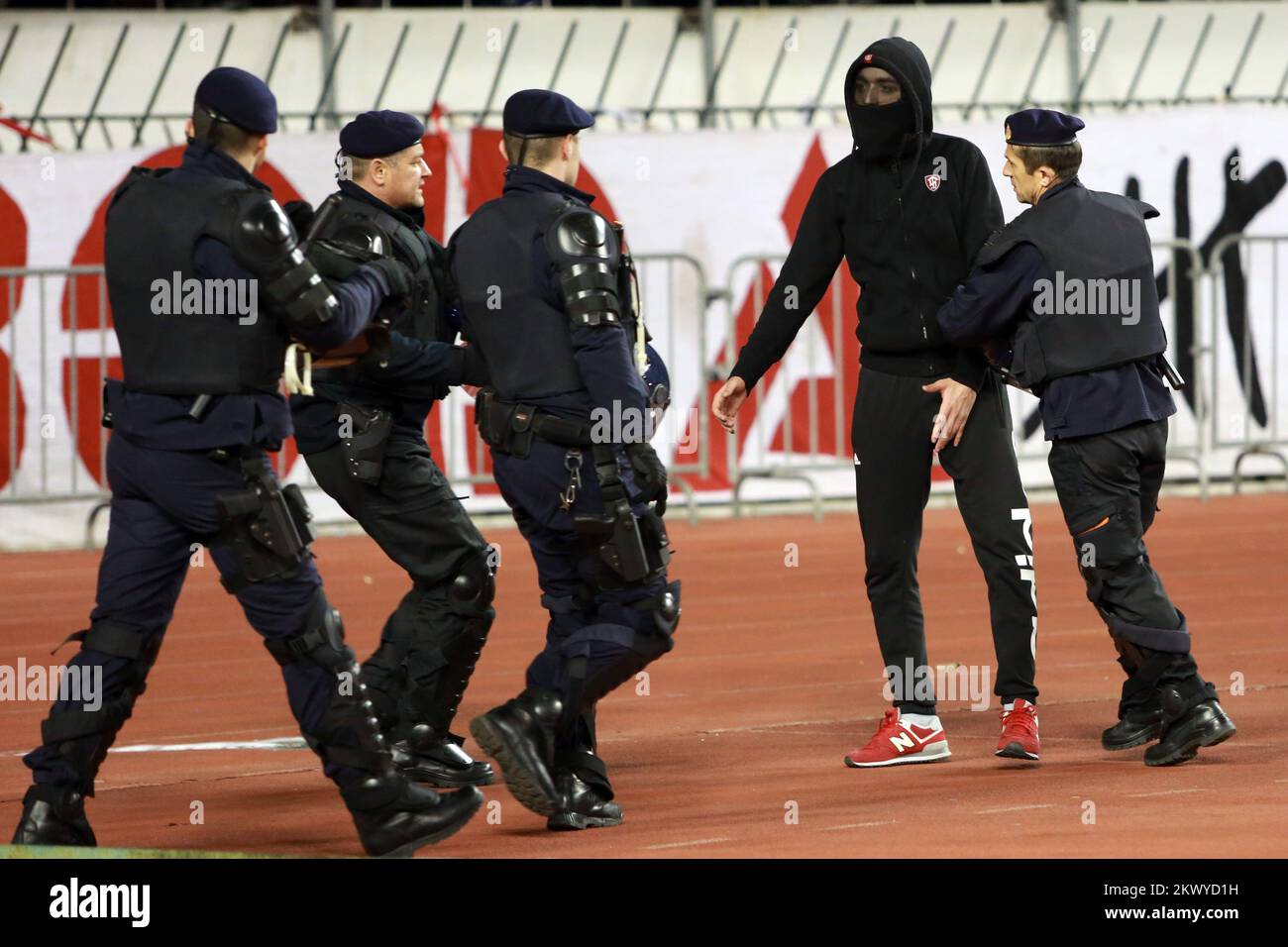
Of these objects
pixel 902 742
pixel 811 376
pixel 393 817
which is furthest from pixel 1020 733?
pixel 811 376

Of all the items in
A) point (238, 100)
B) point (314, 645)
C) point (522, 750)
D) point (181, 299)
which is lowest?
point (522, 750)

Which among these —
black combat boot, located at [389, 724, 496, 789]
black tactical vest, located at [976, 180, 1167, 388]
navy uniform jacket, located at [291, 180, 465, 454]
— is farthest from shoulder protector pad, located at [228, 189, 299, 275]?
black tactical vest, located at [976, 180, 1167, 388]

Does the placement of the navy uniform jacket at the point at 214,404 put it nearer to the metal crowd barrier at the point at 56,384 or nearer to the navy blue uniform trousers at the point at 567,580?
the navy blue uniform trousers at the point at 567,580

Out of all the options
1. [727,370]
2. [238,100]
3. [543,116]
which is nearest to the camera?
[238,100]

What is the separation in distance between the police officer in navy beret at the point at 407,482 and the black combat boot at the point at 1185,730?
2.14 m

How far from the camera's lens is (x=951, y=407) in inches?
262

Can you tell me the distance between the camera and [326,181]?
525 inches

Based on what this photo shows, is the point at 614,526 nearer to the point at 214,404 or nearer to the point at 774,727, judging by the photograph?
the point at 214,404

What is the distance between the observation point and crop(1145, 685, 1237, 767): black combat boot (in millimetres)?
6430

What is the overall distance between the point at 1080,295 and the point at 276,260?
269 centimetres

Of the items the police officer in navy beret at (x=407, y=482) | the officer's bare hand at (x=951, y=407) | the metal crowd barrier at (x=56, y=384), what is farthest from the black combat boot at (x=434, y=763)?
the metal crowd barrier at (x=56, y=384)

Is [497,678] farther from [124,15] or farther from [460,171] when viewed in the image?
[124,15]

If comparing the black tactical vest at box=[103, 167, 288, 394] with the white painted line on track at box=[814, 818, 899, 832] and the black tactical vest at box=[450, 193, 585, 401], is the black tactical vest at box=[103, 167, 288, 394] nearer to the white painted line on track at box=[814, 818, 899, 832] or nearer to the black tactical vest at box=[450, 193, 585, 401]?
the black tactical vest at box=[450, 193, 585, 401]
